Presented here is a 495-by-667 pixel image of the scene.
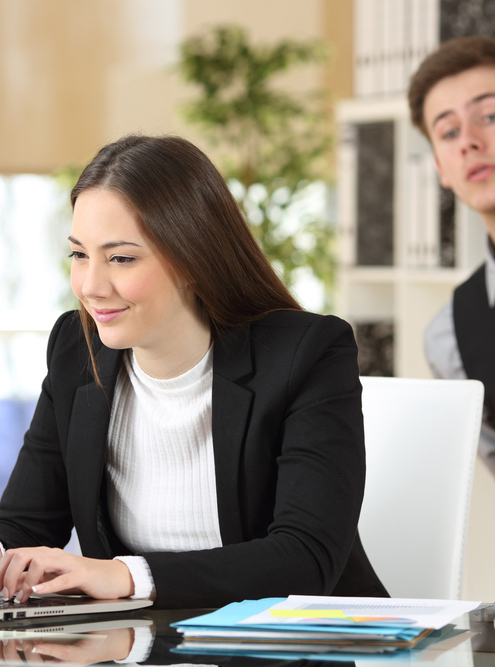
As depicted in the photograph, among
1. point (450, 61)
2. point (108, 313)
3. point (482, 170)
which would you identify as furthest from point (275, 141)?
point (108, 313)

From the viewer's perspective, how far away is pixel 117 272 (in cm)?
138

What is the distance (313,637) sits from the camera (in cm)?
94

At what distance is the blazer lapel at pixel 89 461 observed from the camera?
1514mm

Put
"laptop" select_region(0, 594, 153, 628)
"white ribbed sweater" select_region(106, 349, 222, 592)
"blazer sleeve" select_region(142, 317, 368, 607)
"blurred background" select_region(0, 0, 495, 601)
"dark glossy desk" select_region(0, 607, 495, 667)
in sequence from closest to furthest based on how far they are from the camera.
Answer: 1. "dark glossy desk" select_region(0, 607, 495, 667)
2. "laptop" select_region(0, 594, 153, 628)
3. "blazer sleeve" select_region(142, 317, 368, 607)
4. "white ribbed sweater" select_region(106, 349, 222, 592)
5. "blurred background" select_region(0, 0, 495, 601)

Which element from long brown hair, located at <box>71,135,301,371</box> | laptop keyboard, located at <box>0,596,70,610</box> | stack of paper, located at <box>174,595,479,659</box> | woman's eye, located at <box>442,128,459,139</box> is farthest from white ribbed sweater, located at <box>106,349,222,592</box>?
woman's eye, located at <box>442,128,459,139</box>

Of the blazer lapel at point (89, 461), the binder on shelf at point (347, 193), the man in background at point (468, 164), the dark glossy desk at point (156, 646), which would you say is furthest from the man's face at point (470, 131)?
the dark glossy desk at point (156, 646)

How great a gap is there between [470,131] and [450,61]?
195mm

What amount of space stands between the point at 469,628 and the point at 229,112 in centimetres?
348

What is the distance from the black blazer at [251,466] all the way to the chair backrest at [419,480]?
12cm

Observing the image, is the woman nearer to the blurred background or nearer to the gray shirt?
the blurred background

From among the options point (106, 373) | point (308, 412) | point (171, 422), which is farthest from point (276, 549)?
point (106, 373)

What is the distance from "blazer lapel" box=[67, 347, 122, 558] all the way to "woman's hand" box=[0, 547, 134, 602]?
30 centimetres

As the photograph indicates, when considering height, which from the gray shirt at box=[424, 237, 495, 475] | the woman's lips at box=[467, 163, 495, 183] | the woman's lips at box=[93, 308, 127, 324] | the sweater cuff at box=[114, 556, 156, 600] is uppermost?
the woman's lips at box=[467, 163, 495, 183]

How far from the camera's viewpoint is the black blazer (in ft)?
4.11
